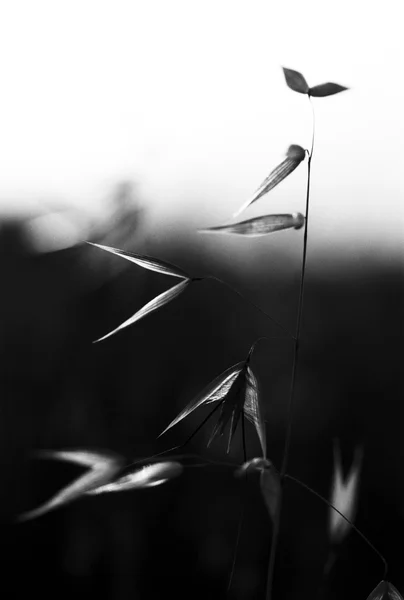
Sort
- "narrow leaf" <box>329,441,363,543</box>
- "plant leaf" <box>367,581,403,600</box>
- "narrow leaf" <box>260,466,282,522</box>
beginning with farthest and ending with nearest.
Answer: "narrow leaf" <box>329,441,363,543</box> < "plant leaf" <box>367,581,403,600</box> < "narrow leaf" <box>260,466,282,522</box>

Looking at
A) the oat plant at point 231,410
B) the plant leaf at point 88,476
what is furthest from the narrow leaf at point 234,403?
the plant leaf at point 88,476

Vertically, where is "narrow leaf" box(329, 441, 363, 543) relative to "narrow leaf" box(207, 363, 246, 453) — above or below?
below

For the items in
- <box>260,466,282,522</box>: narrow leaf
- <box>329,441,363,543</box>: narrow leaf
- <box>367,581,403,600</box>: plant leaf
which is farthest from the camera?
<box>329,441,363,543</box>: narrow leaf

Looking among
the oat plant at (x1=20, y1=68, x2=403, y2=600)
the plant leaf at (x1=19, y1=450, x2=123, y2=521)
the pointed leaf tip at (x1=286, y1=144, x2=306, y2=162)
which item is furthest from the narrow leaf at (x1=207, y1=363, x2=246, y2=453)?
the pointed leaf tip at (x1=286, y1=144, x2=306, y2=162)

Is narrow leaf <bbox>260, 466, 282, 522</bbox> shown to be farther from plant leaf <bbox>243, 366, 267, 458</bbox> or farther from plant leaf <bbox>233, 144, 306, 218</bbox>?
plant leaf <bbox>233, 144, 306, 218</bbox>

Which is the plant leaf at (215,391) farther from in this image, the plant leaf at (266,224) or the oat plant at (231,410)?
the plant leaf at (266,224)

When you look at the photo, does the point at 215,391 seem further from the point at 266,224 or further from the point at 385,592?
the point at 385,592
